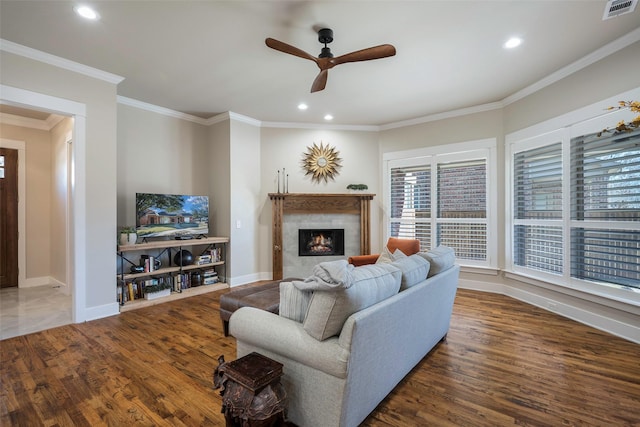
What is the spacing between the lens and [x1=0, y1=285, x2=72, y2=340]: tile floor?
3.30 m

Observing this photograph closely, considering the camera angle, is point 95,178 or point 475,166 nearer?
point 95,178

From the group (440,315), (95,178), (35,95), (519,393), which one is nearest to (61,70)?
(35,95)

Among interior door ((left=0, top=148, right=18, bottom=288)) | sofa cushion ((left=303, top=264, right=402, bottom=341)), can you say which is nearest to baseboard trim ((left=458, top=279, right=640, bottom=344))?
sofa cushion ((left=303, top=264, right=402, bottom=341))

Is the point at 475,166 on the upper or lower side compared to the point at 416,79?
lower

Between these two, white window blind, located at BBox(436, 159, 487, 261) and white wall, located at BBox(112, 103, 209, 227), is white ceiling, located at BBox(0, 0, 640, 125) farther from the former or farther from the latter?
white window blind, located at BBox(436, 159, 487, 261)

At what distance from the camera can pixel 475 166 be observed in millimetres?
4879

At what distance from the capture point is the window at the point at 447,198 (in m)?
4.80

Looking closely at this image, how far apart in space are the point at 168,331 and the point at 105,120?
268 centimetres

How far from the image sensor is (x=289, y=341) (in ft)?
5.40

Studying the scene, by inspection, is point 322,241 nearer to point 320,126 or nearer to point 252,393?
point 320,126

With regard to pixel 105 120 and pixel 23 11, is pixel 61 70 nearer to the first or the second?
pixel 105 120

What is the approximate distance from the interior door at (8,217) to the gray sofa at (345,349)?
541 cm

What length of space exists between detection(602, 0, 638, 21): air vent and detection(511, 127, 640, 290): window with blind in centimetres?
119

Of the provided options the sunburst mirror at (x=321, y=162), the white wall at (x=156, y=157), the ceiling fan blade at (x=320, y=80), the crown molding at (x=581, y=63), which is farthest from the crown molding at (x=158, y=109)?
the crown molding at (x=581, y=63)
